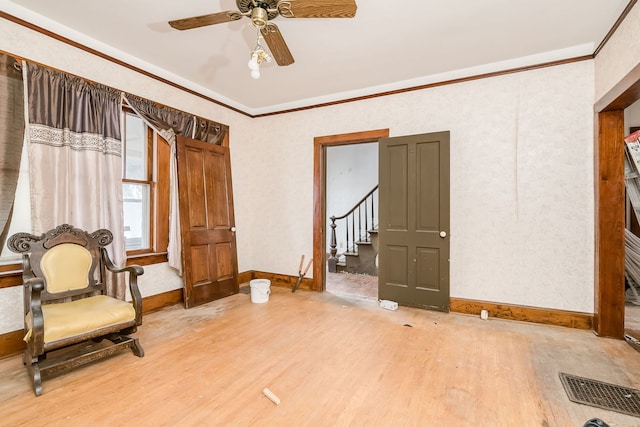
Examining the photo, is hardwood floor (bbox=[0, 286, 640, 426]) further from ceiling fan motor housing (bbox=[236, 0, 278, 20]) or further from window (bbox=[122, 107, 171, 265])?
ceiling fan motor housing (bbox=[236, 0, 278, 20])

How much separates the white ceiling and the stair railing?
294cm

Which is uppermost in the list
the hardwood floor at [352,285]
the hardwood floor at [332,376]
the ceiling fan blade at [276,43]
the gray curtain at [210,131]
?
the ceiling fan blade at [276,43]

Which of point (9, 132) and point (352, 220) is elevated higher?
point (9, 132)

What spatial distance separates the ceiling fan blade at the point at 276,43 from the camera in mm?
2084

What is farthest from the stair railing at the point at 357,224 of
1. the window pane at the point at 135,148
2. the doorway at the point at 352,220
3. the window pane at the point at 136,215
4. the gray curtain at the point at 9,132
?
the gray curtain at the point at 9,132

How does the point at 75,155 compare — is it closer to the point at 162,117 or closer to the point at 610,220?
the point at 162,117

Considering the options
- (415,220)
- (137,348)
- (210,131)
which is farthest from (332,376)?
(210,131)

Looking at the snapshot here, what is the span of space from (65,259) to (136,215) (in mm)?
1146

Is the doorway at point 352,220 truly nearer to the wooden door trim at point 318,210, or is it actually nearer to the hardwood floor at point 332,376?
the wooden door trim at point 318,210

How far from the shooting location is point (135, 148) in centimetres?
359

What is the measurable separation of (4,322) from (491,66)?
532 centimetres

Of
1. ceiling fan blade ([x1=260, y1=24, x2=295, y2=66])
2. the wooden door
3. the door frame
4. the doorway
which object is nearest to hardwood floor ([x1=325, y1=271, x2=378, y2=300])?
the doorway

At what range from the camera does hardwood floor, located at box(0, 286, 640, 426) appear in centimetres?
179

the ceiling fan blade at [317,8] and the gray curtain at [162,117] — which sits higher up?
the ceiling fan blade at [317,8]
